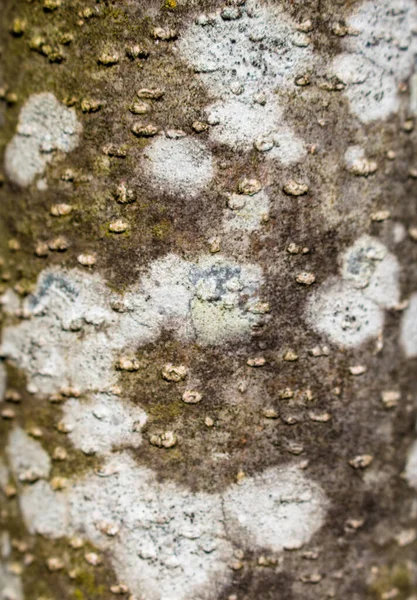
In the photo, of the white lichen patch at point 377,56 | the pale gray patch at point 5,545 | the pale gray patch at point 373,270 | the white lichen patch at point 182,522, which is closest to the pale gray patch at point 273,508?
the white lichen patch at point 182,522

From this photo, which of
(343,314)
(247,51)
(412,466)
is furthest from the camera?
(412,466)

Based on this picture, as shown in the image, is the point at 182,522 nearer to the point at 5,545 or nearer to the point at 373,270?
the point at 5,545

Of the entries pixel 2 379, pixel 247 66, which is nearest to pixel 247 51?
pixel 247 66

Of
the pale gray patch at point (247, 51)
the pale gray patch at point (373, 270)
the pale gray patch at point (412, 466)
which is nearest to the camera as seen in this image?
the pale gray patch at point (247, 51)

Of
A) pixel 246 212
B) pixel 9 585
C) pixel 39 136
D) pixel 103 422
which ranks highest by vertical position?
pixel 39 136

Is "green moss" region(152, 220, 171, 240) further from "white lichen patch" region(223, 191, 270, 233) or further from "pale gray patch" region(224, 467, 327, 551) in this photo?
"pale gray patch" region(224, 467, 327, 551)

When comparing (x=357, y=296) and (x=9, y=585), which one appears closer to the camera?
(x=357, y=296)

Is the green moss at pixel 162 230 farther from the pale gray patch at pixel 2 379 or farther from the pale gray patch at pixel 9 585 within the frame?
the pale gray patch at pixel 9 585
